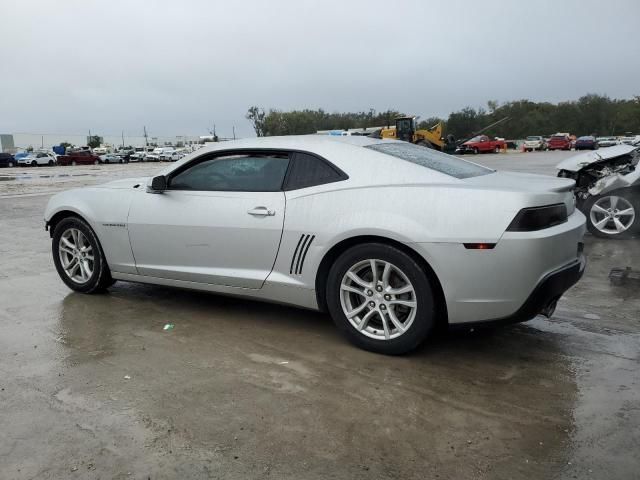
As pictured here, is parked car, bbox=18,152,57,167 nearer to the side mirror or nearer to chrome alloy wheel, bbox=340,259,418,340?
the side mirror

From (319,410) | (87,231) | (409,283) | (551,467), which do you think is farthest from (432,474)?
(87,231)

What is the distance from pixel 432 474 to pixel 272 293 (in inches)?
77.6

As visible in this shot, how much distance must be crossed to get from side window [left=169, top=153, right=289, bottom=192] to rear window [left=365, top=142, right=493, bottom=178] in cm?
71

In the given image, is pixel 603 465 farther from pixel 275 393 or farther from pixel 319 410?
pixel 275 393

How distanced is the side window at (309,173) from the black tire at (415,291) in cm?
57

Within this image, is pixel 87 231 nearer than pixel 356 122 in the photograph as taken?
Yes

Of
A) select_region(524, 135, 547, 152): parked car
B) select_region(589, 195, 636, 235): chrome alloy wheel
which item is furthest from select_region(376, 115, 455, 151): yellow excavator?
select_region(524, 135, 547, 152): parked car

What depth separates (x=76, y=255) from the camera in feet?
17.3

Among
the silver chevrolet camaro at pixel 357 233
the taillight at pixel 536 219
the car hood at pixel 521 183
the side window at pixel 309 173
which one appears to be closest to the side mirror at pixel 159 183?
the silver chevrolet camaro at pixel 357 233

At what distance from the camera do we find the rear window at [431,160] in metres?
3.96

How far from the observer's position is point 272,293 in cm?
411

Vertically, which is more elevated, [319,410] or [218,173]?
[218,173]

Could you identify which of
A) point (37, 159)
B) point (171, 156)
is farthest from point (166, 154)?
point (37, 159)

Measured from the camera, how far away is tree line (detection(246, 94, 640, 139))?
7112cm
